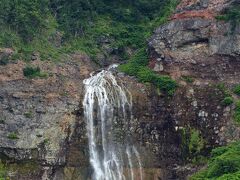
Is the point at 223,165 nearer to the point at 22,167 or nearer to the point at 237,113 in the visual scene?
the point at 237,113

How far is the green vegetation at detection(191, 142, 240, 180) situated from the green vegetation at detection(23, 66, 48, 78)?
1348 centimetres

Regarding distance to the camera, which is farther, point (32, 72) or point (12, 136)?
point (32, 72)

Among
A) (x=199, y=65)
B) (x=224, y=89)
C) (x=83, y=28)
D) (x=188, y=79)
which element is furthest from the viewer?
(x=83, y=28)

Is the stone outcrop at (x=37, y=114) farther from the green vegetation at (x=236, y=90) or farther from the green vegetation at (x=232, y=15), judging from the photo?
the green vegetation at (x=232, y=15)

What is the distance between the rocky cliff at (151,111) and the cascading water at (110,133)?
49 cm

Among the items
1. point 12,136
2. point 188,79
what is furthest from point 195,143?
point 12,136

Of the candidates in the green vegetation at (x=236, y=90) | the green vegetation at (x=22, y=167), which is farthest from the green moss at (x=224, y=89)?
the green vegetation at (x=22, y=167)

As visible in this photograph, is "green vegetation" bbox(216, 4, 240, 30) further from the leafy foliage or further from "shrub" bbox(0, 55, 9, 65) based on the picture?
"shrub" bbox(0, 55, 9, 65)

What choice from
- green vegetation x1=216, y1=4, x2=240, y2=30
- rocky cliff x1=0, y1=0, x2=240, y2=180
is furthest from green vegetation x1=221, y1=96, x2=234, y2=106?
green vegetation x1=216, y1=4, x2=240, y2=30

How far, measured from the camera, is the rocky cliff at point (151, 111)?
36.1m

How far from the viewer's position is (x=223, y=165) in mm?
31797

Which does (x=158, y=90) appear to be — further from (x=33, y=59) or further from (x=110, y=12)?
(x=110, y=12)

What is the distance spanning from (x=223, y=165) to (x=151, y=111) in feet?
26.8

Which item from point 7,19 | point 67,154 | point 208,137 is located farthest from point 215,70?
point 7,19
